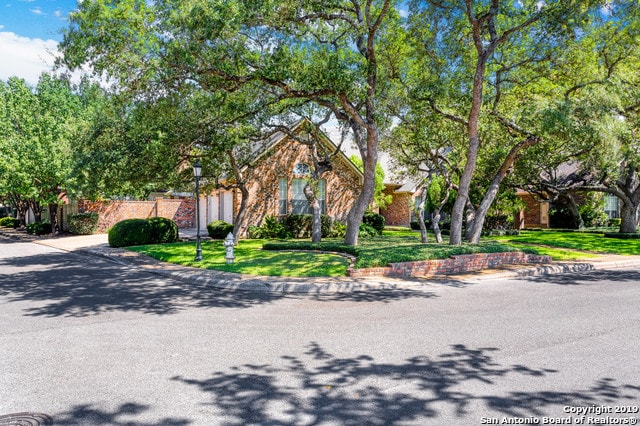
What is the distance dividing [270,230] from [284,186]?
2847mm

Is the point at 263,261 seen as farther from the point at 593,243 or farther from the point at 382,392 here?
the point at 593,243

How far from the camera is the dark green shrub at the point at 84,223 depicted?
27875mm

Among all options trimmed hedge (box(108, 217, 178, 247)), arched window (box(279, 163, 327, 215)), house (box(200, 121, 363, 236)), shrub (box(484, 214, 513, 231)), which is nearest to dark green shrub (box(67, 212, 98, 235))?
house (box(200, 121, 363, 236))

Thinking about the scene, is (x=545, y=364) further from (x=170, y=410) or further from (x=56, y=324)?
(x=56, y=324)

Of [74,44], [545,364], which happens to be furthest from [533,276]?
[74,44]

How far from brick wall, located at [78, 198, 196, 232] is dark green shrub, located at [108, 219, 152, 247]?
10322 mm

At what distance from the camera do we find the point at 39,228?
93.8 feet

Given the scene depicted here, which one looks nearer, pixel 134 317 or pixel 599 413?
pixel 599 413

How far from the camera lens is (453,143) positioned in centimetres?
1986

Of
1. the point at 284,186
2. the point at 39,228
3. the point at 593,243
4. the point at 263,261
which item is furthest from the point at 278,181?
the point at 39,228

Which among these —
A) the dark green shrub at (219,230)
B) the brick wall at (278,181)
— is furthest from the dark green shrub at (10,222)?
the brick wall at (278,181)

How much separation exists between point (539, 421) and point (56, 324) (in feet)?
23.5

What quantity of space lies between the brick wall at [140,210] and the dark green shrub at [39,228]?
261cm

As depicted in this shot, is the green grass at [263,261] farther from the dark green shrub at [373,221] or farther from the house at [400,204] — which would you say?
the house at [400,204]
